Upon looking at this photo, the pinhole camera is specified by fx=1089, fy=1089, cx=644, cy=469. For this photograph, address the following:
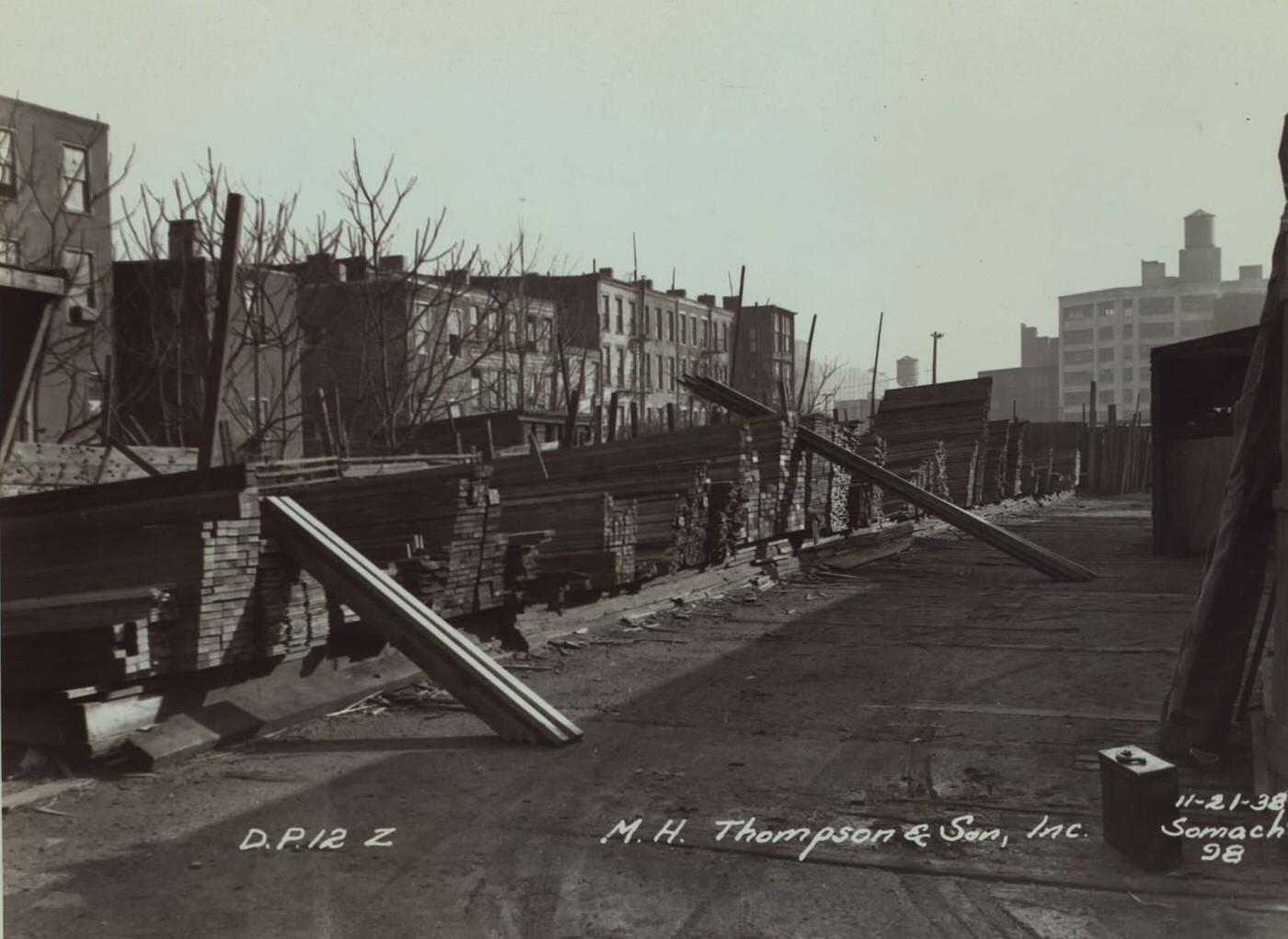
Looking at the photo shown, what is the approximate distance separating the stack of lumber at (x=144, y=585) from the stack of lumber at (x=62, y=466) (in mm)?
5449

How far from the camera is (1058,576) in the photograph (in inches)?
557

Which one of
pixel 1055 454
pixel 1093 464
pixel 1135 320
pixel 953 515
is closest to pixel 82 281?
pixel 953 515

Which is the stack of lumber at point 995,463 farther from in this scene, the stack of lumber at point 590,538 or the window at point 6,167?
the window at point 6,167

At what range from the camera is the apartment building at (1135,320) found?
3920 inches

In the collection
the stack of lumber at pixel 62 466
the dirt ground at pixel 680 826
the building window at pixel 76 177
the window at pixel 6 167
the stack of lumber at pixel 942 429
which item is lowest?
the dirt ground at pixel 680 826

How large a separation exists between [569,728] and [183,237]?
18.7m

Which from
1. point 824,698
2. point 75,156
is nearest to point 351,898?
→ point 824,698

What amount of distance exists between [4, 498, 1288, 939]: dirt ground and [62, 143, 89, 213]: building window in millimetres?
22683

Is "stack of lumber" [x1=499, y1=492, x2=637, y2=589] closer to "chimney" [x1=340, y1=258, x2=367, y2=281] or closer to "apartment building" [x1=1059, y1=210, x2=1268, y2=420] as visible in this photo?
"chimney" [x1=340, y1=258, x2=367, y2=281]

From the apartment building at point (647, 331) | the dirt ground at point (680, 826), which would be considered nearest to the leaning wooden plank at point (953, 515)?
the dirt ground at point (680, 826)

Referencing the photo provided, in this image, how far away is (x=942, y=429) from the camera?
2744 cm

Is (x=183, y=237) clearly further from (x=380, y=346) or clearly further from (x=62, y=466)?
(x=62, y=466)

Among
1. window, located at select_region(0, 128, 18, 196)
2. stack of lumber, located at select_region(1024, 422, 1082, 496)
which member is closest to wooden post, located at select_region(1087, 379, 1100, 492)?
stack of lumber, located at select_region(1024, 422, 1082, 496)

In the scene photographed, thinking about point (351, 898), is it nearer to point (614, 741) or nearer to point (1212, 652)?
point (614, 741)
